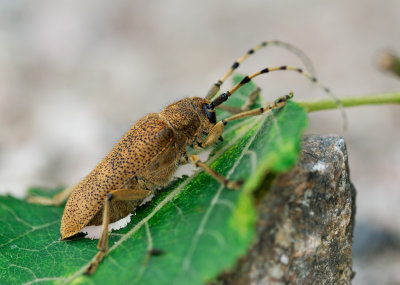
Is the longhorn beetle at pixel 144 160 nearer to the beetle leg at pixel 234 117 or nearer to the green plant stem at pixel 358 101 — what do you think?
the beetle leg at pixel 234 117

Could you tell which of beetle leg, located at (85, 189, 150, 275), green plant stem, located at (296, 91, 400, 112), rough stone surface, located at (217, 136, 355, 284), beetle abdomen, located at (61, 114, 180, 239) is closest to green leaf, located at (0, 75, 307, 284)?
beetle leg, located at (85, 189, 150, 275)

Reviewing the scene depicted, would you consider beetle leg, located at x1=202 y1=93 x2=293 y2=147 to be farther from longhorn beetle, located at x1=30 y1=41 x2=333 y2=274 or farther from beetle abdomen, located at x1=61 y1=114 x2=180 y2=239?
beetle abdomen, located at x1=61 y1=114 x2=180 y2=239

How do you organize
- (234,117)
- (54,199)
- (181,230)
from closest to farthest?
1. (181,230)
2. (234,117)
3. (54,199)

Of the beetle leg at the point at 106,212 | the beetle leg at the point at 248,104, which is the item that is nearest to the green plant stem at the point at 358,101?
the beetle leg at the point at 248,104

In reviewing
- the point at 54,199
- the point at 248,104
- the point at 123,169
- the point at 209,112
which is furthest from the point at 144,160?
the point at 54,199

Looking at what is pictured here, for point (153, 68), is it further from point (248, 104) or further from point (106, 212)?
point (106, 212)

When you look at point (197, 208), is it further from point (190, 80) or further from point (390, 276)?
point (190, 80)
